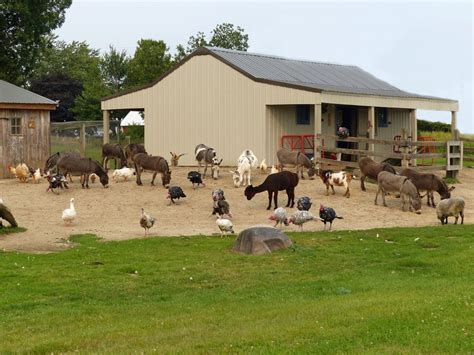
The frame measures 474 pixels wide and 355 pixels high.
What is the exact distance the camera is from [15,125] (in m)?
33.7

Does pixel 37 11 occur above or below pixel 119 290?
above

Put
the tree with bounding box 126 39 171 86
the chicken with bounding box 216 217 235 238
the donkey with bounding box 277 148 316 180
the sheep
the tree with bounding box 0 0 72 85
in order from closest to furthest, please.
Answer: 1. the chicken with bounding box 216 217 235 238
2. the sheep
3. the donkey with bounding box 277 148 316 180
4. the tree with bounding box 0 0 72 85
5. the tree with bounding box 126 39 171 86

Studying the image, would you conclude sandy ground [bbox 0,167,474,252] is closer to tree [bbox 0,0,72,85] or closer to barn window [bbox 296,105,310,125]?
barn window [bbox 296,105,310,125]

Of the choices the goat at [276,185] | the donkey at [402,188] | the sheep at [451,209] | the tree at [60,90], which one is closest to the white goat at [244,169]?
the goat at [276,185]

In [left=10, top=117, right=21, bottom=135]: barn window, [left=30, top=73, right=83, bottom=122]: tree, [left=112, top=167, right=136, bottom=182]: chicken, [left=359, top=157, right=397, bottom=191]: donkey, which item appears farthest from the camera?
[left=30, top=73, right=83, bottom=122]: tree

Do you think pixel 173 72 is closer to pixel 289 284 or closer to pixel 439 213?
pixel 439 213

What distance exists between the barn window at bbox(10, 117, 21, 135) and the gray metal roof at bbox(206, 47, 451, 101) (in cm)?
849

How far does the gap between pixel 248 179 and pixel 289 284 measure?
50.4 feet

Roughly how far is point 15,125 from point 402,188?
16.3m

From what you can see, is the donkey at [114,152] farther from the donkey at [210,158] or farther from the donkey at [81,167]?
the donkey at [81,167]

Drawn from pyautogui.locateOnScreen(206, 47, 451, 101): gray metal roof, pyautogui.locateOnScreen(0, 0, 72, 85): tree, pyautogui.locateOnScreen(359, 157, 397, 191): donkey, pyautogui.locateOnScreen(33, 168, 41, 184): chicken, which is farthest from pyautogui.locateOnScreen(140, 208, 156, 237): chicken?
pyautogui.locateOnScreen(0, 0, 72, 85): tree

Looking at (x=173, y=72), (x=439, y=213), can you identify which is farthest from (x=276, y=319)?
(x=173, y=72)

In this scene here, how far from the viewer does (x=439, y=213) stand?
2258 cm

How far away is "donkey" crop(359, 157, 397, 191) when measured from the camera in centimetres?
2852
